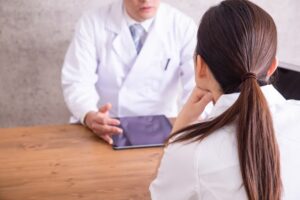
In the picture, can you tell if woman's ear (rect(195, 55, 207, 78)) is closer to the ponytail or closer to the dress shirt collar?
the ponytail

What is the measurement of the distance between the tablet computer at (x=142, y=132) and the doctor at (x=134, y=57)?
0.34 metres

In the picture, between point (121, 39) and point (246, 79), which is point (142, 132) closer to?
point (121, 39)

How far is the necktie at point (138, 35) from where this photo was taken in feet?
6.42

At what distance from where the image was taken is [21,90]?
2.50 m

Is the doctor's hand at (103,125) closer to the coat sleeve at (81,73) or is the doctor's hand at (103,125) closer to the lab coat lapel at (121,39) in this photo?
the coat sleeve at (81,73)

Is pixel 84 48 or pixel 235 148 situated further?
pixel 84 48

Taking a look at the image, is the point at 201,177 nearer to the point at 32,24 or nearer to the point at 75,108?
the point at 75,108

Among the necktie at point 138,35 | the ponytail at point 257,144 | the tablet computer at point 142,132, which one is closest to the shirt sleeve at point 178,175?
the ponytail at point 257,144

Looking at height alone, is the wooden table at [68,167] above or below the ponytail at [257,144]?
below

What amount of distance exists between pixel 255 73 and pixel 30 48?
181 centimetres

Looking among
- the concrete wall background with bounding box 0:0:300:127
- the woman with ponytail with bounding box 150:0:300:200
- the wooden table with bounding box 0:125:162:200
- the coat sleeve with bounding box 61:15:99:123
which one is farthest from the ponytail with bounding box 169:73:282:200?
the concrete wall background with bounding box 0:0:300:127

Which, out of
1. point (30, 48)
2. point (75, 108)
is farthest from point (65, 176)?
point (30, 48)

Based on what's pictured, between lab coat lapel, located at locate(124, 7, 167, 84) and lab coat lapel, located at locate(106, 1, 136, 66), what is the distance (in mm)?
43

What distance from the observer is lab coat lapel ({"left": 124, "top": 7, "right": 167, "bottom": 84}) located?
6.34ft
